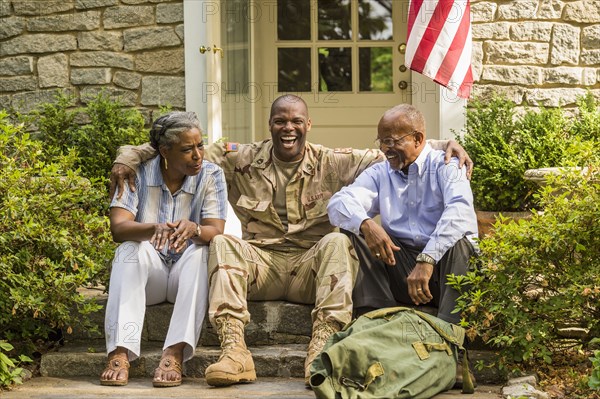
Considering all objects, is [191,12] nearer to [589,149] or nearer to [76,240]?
[76,240]

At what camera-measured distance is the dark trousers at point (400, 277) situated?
4.23 metres

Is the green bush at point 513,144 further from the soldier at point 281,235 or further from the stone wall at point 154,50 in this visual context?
the soldier at point 281,235

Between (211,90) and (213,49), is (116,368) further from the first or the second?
(213,49)

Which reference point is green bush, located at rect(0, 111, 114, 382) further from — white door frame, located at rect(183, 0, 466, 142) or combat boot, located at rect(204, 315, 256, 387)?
white door frame, located at rect(183, 0, 466, 142)

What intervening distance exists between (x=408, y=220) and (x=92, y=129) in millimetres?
2955

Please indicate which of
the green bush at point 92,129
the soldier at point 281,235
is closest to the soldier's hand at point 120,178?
the soldier at point 281,235

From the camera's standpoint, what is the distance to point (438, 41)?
6.24m

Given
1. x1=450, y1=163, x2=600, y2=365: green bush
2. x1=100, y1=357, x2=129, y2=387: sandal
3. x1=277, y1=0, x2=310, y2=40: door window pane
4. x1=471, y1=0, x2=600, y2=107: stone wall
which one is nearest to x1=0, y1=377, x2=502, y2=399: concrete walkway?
x1=100, y1=357, x2=129, y2=387: sandal

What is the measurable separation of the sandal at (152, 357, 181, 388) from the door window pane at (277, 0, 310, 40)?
13.8ft

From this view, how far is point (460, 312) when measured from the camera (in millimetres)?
4207

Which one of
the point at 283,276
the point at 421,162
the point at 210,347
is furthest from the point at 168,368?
the point at 421,162

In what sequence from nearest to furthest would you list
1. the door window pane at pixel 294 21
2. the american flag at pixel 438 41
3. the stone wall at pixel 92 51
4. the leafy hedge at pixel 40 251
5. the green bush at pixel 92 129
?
the leafy hedge at pixel 40 251 → the american flag at pixel 438 41 → the green bush at pixel 92 129 → the stone wall at pixel 92 51 → the door window pane at pixel 294 21

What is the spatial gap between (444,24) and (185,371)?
10.1 ft

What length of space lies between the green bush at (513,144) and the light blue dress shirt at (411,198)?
1750mm
